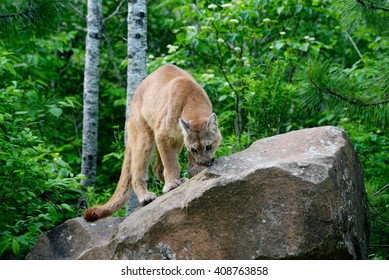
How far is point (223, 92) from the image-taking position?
34.7 ft

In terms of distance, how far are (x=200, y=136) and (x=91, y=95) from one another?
4807mm

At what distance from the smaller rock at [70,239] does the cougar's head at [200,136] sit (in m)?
1.77

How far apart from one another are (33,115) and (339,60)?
28.5 feet

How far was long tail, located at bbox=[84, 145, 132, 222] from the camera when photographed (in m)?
7.13

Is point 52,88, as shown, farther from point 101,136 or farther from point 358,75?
point 358,75

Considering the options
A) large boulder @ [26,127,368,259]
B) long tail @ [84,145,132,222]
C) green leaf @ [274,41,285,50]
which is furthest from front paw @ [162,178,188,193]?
green leaf @ [274,41,285,50]

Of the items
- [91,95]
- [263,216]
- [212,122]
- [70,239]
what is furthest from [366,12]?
[91,95]

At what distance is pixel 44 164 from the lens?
8086mm

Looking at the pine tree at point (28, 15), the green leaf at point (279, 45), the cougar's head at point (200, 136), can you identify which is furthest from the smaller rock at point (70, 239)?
the green leaf at point (279, 45)

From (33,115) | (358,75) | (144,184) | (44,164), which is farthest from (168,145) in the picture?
(358,75)

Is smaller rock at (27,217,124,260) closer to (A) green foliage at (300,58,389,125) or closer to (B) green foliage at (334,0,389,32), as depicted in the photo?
(A) green foliage at (300,58,389,125)

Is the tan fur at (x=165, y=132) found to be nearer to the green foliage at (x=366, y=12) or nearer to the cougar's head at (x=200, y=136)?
the cougar's head at (x=200, y=136)

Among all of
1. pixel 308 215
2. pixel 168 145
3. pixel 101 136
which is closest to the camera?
pixel 308 215

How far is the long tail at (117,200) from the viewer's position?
7.13 metres
